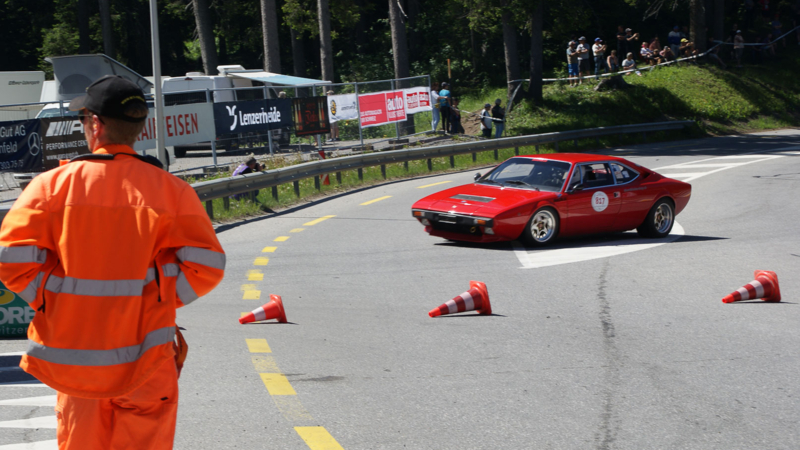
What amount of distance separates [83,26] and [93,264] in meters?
46.5

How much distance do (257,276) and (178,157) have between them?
17.3 m

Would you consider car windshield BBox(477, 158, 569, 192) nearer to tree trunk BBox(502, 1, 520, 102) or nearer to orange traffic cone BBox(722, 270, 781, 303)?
orange traffic cone BBox(722, 270, 781, 303)

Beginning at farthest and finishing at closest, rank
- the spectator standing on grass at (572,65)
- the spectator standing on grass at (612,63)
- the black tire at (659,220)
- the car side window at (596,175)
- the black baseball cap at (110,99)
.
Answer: the spectator standing on grass at (612,63)
the spectator standing on grass at (572,65)
the black tire at (659,220)
the car side window at (596,175)
the black baseball cap at (110,99)

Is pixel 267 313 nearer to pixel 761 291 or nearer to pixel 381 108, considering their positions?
pixel 761 291

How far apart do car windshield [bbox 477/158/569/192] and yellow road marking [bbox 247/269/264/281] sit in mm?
4176

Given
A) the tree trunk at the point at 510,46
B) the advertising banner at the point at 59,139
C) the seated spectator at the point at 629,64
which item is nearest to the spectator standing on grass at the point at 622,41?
the seated spectator at the point at 629,64

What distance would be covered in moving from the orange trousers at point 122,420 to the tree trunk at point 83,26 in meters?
45.6

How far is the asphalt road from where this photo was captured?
486 centimetres

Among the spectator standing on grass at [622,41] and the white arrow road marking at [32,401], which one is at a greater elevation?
the spectator standing on grass at [622,41]

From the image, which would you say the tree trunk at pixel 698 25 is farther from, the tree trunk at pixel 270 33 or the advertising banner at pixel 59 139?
the advertising banner at pixel 59 139

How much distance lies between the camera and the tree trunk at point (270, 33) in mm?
31719

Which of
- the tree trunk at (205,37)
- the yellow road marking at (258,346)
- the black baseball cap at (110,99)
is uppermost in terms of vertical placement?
the tree trunk at (205,37)

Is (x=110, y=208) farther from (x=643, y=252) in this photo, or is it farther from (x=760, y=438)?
(x=643, y=252)

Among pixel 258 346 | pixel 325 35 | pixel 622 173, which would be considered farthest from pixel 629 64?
pixel 258 346
